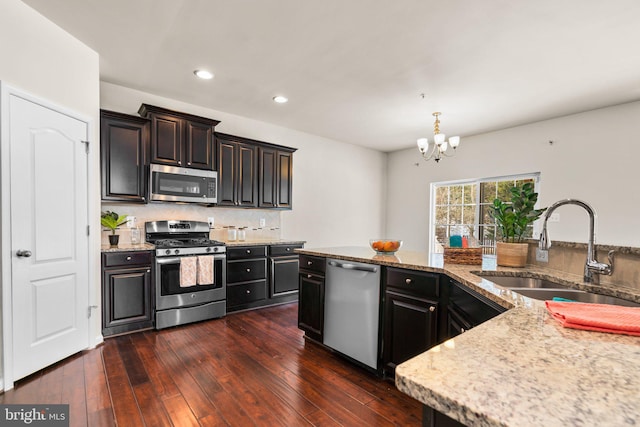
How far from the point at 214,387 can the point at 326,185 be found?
4062 millimetres

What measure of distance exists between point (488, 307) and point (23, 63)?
3372mm

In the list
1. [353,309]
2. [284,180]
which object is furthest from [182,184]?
[353,309]

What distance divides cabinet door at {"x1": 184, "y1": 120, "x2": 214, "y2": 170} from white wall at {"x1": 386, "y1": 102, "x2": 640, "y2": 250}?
13.4 ft

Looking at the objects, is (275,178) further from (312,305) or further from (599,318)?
(599,318)

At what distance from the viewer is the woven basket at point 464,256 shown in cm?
212

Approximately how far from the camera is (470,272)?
6.12ft

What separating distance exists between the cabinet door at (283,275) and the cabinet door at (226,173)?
99cm

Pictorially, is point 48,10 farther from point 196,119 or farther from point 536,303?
point 536,303

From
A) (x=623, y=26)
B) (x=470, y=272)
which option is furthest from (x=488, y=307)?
(x=623, y=26)

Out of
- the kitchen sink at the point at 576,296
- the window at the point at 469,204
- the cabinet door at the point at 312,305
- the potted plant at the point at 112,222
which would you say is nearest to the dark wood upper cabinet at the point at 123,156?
the potted plant at the point at 112,222

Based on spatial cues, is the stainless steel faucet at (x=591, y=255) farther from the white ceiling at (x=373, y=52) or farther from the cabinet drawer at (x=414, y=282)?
the white ceiling at (x=373, y=52)

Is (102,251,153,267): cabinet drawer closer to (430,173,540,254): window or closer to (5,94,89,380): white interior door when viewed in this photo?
(5,94,89,380): white interior door

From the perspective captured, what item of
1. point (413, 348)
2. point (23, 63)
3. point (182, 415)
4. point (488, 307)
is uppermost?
point (23, 63)

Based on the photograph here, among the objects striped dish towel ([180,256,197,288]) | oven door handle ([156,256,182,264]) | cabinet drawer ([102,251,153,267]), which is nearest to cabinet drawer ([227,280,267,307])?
striped dish towel ([180,256,197,288])
